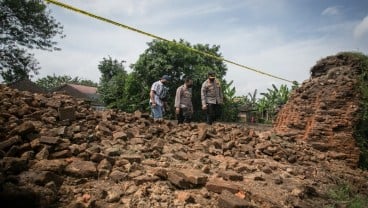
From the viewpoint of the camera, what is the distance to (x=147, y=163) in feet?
13.1

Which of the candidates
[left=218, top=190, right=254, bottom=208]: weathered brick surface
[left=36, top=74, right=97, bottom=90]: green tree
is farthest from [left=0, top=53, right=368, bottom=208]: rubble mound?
[left=36, top=74, right=97, bottom=90]: green tree

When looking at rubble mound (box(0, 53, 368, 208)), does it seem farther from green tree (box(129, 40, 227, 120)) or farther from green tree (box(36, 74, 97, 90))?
green tree (box(36, 74, 97, 90))

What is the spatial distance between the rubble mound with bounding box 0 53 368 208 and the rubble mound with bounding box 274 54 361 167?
0.06 metres

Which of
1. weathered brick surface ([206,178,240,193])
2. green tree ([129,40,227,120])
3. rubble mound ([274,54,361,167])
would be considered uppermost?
green tree ([129,40,227,120])

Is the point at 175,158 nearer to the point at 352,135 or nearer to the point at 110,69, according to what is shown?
the point at 352,135

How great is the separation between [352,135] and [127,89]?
13.9m

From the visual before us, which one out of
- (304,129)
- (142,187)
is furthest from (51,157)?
(304,129)

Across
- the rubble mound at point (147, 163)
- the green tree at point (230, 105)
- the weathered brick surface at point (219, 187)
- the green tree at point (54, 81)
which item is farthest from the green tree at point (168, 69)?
the green tree at point (54, 81)

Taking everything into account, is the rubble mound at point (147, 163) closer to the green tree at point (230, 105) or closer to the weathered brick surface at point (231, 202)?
the weathered brick surface at point (231, 202)

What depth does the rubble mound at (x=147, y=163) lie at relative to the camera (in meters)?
2.96

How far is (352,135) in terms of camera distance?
A: 20.9 ft

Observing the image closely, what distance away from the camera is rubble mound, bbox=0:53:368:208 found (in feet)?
9.70

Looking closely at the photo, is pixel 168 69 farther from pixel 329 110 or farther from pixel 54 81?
pixel 54 81

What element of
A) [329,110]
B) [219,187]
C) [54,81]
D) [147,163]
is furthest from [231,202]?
[54,81]
